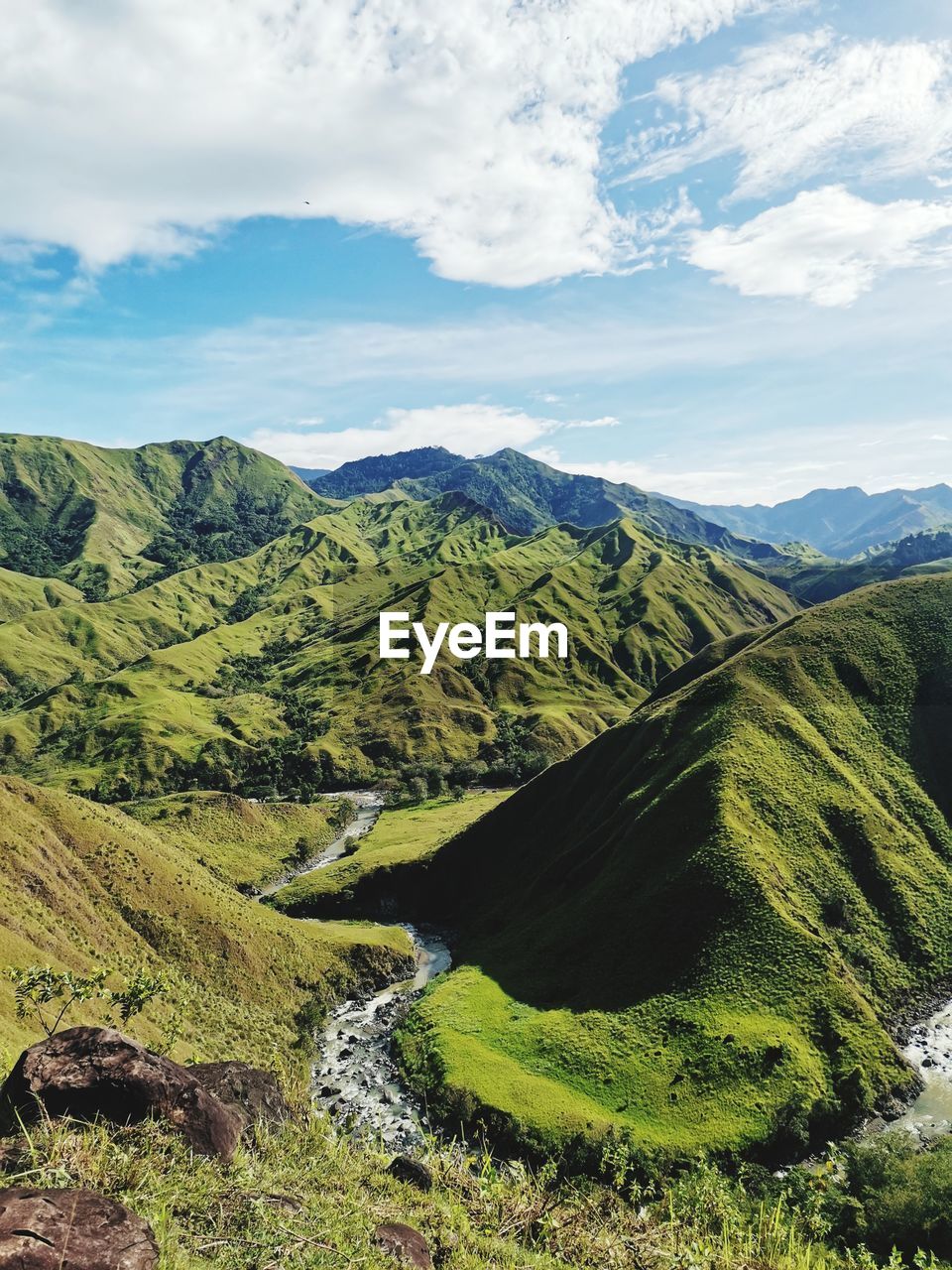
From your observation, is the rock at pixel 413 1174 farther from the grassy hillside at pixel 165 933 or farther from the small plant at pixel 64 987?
the grassy hillside at pixel 165 933

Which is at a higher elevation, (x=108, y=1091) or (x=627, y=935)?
(x=108, y=1091)

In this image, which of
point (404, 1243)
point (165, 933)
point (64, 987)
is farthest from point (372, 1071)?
point (404, 1243)

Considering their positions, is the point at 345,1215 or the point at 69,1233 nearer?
the point at 69,1233

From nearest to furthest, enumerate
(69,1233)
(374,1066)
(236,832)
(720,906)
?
(69,1233) → (374,1066) → (720,906) → (236,832)

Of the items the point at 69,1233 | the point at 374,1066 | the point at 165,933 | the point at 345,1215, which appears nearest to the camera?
the point at 69,1233

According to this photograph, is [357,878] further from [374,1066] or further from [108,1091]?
[108,1091]

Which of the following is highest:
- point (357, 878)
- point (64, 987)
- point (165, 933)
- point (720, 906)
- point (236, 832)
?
point (64, 987)

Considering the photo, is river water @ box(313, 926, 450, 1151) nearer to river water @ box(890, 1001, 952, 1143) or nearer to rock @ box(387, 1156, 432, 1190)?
rock @ box(387, 1156, 432, 1190)
